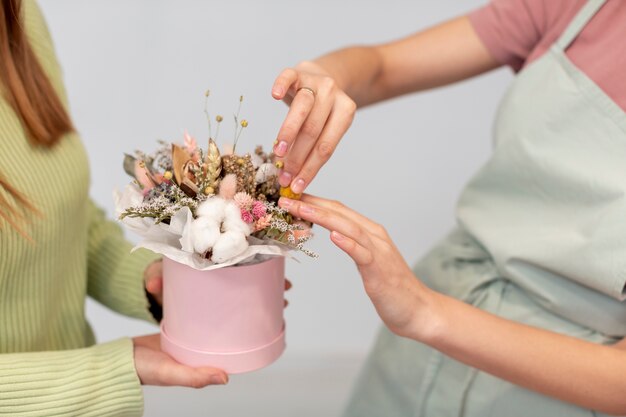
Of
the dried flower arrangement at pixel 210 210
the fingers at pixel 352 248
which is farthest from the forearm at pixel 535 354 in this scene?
the dried flower arrangement at pixel 210 210

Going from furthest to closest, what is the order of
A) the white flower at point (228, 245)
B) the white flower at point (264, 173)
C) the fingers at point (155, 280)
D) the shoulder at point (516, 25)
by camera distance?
the shoulder at point (516, 25), the fingers at point (155, 280), the white flower at point (264, 173), the white flower at point (228, 245)

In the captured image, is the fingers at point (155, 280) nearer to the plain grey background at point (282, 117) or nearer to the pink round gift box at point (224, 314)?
the pink round gift box at point (224, 314)

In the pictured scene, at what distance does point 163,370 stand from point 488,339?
0.43m

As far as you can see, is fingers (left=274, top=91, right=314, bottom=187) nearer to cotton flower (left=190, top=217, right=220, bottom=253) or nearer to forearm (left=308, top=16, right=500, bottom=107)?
cotton flower (left=190, top=217, right=220, bottom=253)

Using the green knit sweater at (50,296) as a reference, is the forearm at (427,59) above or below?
above

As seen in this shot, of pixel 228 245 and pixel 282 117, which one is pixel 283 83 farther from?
pixel 282 117

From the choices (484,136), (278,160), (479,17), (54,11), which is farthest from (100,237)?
(484,136)

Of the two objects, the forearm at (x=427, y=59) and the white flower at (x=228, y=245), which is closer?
the white flower at (x=228, y=245)

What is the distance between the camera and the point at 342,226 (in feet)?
3.10

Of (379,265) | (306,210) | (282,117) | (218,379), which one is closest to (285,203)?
(306,210)

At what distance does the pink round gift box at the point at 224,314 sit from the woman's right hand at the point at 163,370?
→ 0.05 ft

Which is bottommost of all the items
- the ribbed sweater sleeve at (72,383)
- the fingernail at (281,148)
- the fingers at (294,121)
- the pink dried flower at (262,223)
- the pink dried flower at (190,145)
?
the ribbed sweater sleeve at (72,383)

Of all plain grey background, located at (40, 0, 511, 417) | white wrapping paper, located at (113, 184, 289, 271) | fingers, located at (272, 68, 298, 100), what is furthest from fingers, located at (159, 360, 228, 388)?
plain grey background, located at (40, 0, 511, 417)

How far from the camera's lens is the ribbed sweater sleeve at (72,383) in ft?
3.22
